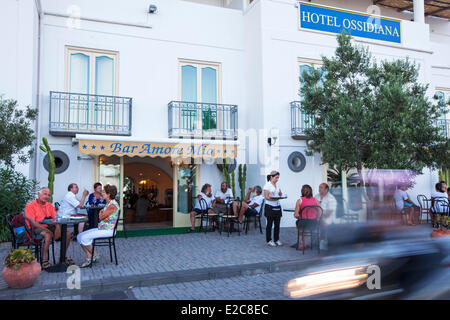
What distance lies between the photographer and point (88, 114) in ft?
39.5

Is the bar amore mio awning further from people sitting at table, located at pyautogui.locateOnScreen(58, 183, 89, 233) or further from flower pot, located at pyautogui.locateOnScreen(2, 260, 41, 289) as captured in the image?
flower pot, located at pyautogui.locateOnScreen(2, 260, 41, 289)

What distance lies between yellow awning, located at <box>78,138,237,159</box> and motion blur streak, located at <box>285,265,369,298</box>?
8.05 metres

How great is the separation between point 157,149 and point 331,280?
831 centimetres

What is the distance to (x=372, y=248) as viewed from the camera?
4.43 meters

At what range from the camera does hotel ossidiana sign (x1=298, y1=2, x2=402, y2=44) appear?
1421 centimetres

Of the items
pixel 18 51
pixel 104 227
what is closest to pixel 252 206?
pixel 104 227

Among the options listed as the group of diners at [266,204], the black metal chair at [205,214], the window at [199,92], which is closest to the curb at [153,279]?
the group of diners at [266,204]

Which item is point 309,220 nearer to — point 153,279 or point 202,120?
point 153,279

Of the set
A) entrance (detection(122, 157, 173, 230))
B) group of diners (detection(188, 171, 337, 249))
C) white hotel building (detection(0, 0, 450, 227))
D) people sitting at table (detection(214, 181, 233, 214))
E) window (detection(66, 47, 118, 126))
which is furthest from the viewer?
entrance (detection(122, 157, 173, 230))

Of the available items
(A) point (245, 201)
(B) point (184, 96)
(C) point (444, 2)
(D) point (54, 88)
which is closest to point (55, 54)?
(D) point (54, 88)

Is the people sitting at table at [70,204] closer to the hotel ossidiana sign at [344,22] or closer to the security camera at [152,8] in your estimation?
the security camera at [152,8]

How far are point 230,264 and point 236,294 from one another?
69.4 inches

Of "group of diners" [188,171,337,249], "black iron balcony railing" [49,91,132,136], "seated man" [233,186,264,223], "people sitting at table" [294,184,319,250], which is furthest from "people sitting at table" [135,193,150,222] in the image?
"people sitting at table" [294,184,319,250]

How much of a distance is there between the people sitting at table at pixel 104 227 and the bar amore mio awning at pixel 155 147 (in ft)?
12.7
